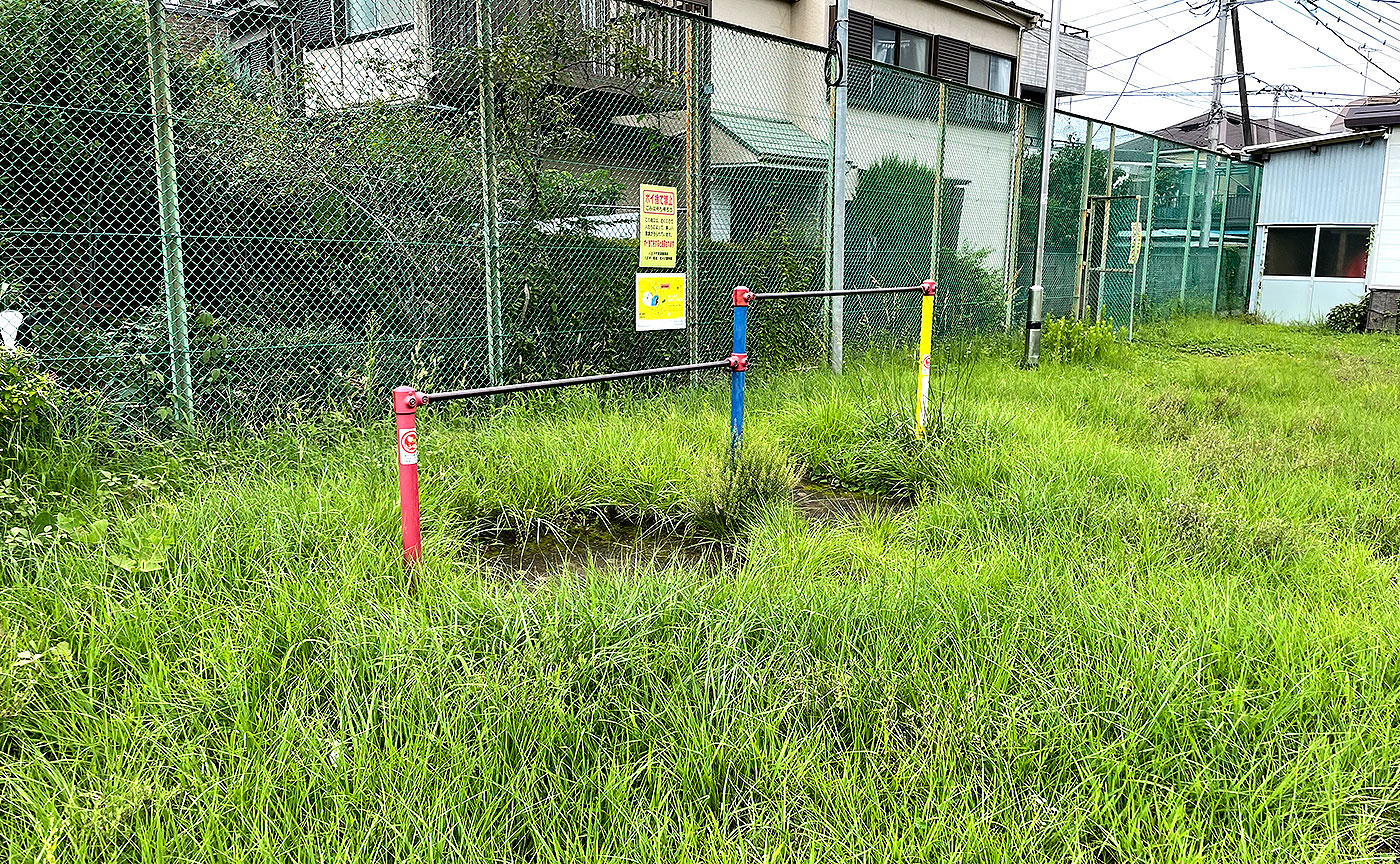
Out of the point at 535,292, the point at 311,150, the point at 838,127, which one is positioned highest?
the point at 838,127

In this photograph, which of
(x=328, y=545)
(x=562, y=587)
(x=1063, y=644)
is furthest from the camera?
(x=328, y=545)

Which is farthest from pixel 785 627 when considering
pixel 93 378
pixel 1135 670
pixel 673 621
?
pixel 93 378

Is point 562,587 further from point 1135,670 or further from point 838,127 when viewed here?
point 838,127

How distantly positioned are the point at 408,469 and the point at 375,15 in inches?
138

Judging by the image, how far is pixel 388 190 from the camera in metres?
5.62

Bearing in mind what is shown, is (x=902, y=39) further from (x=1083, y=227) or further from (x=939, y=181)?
(x=939, y=181)

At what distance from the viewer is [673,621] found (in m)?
3.02

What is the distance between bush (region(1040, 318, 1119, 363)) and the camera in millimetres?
9969

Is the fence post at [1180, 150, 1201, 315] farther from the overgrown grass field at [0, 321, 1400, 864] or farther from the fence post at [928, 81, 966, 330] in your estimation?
the overgrown grass field at [0, 321, 1400, 864]

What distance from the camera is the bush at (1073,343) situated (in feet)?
32.7

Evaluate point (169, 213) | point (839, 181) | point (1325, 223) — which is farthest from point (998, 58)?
point (169, 213)

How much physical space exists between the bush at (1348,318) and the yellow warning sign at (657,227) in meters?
14.7

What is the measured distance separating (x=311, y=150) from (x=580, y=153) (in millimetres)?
1759

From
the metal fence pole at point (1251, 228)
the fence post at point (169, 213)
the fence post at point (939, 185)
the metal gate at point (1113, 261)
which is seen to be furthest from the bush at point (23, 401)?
the metal fence pole at point (1251, 228)
